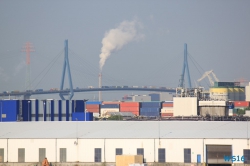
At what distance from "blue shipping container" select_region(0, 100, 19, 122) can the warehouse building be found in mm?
16361

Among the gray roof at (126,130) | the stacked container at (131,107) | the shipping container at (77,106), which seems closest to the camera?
the gray roof at (126,130)

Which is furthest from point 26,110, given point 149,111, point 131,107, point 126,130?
point 131,107

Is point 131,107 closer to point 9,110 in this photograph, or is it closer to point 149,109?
point 149,109

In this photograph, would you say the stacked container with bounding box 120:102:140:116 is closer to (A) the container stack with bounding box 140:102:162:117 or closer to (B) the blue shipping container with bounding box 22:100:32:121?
(A) the container stack with bounding box 140:102:162:117

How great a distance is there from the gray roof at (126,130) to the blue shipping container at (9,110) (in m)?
13.0

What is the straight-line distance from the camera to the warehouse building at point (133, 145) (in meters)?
36.5

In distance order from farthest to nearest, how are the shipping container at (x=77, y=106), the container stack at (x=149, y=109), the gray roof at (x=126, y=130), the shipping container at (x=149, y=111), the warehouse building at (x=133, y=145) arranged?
the container stack at (x=149, y=109)
the shipping container at (x=149, y=111)
the shipping container at (x=77, y=106)
the gray roof at (x=126, y=130)
the warehouse building at (x=133, y=145)

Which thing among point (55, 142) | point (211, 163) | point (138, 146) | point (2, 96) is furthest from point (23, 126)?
point (2, 96)

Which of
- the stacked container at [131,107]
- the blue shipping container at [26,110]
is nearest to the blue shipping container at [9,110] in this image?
the blue shipping container at [26,110]

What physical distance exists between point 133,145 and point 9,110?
2183 centimetres

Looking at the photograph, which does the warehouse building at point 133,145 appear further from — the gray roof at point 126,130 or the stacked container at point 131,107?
the stacked container at point 131,107

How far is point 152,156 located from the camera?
36781 millimetres

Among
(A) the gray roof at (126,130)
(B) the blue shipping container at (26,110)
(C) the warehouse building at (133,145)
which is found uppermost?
(B) the blue shipping container at (26,110)

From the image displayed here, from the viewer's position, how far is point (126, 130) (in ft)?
130
